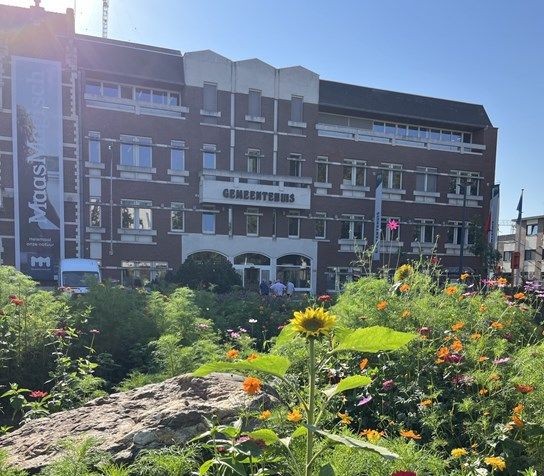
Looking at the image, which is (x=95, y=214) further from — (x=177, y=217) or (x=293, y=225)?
(x=293, y=225)

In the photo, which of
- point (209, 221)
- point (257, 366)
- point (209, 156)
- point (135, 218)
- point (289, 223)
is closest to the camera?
point (257, 366)

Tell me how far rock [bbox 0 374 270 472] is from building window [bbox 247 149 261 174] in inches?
1074

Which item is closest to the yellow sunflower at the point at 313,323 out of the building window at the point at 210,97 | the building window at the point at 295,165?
the building window at the point at 210,97

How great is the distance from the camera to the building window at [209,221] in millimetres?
28453

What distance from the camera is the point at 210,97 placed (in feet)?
94.6

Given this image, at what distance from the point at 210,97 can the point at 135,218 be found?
9717 millimetres

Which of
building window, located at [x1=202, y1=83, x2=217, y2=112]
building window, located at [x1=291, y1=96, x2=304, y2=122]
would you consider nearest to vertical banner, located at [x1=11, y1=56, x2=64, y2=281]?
building window, located at [x1=202, y1=83, x2=217, y2=112]

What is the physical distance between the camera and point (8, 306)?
505cm

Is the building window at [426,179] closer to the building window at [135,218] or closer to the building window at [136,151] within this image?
the building window at [136,151]

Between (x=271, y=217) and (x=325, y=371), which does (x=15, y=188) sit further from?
(x=325, y=371)

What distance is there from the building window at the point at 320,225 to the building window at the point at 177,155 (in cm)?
1025

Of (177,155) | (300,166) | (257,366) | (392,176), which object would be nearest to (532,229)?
(392,176)

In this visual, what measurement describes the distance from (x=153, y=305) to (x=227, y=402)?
453 cm

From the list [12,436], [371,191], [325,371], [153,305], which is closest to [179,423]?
[12,436]
